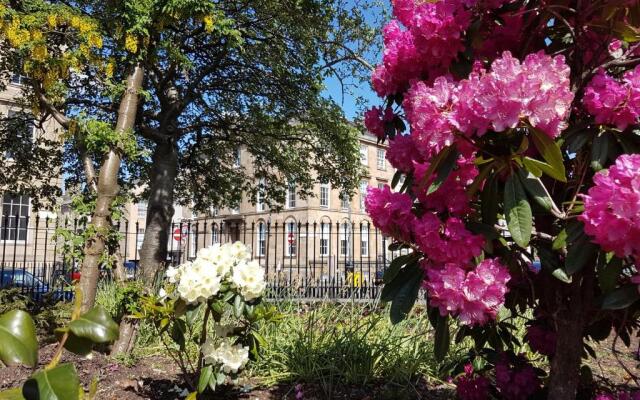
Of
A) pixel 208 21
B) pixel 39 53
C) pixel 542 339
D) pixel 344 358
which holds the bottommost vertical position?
pixel 344 358

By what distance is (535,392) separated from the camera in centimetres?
237

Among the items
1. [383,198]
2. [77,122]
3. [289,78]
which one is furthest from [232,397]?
[289,78]

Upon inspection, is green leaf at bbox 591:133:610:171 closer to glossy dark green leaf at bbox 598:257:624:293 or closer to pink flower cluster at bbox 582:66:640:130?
pink flower cluster at bbox 582:66:640:130

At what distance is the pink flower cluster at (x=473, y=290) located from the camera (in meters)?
1.47

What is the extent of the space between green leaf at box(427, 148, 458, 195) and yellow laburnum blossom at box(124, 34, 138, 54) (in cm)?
508

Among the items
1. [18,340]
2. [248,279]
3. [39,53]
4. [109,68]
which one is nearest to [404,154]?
[248,279]

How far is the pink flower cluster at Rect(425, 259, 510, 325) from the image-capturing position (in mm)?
1466

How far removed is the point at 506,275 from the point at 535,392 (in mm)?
1240

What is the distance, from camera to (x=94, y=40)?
6.14 meters

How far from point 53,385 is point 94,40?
21.4 ft

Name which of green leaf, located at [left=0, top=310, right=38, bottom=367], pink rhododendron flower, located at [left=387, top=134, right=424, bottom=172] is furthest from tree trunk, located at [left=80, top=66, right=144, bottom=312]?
green leaf, located at [left=0, top=310, right=38, bottom=367]

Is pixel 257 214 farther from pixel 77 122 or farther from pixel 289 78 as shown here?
pixel 77 122

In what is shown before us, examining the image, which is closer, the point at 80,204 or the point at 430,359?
the point at 430,359

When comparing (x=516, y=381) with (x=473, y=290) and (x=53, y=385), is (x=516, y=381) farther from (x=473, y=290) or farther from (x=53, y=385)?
(x=53, y=385)
